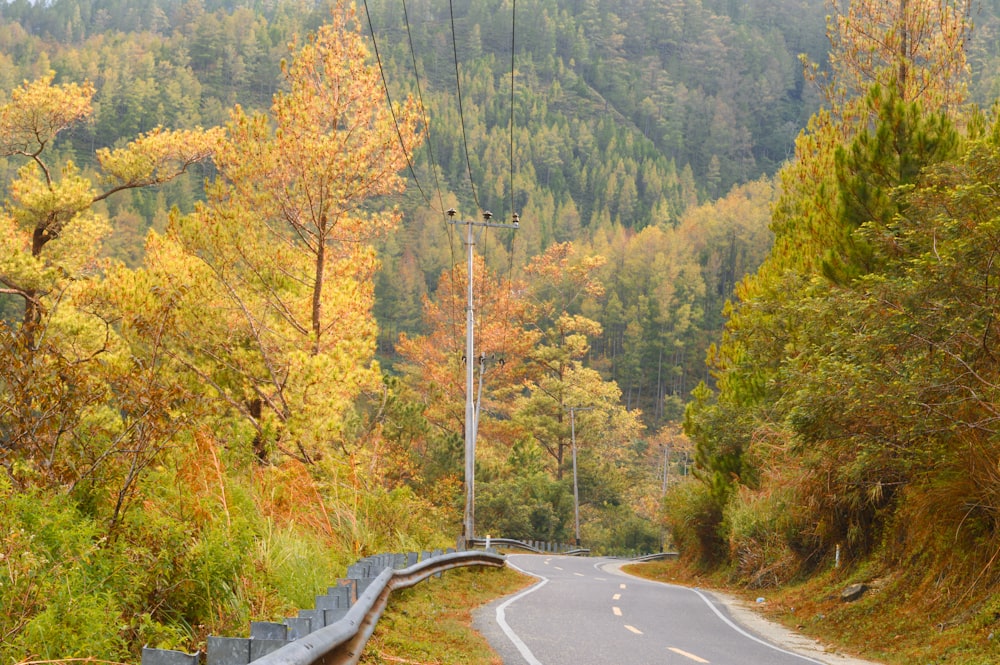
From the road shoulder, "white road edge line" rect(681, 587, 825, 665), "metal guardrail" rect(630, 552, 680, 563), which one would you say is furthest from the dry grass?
"metal guardrail" rect(630, 552, 680, 563)

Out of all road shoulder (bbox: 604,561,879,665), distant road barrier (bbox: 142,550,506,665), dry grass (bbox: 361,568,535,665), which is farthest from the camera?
road shoulder (bbox: 604,561,879,665)

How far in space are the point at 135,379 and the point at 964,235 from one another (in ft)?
35.6

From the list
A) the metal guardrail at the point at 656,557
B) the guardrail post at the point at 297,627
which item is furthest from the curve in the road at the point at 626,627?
the metal guardrail at the point at 656,557

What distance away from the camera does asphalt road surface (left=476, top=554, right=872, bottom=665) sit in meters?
10.8

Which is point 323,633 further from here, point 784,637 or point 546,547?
point 546,547

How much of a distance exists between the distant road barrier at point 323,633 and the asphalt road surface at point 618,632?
1614mm

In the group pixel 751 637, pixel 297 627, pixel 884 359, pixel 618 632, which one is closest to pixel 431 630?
pixel 618 632

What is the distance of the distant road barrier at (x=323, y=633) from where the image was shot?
4855 millimetres

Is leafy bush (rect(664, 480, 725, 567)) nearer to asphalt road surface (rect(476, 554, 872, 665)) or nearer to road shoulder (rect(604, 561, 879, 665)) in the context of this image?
road shoulder (rect(604, 561, 879, 665))

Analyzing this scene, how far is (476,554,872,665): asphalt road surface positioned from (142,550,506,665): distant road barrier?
161 cm

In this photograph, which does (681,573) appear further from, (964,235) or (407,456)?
(964,235)

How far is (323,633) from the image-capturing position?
6.32 metres

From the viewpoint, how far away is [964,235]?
13312 mm

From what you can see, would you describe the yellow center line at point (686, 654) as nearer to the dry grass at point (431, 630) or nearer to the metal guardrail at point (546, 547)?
the dry grass at point (431, 630)
